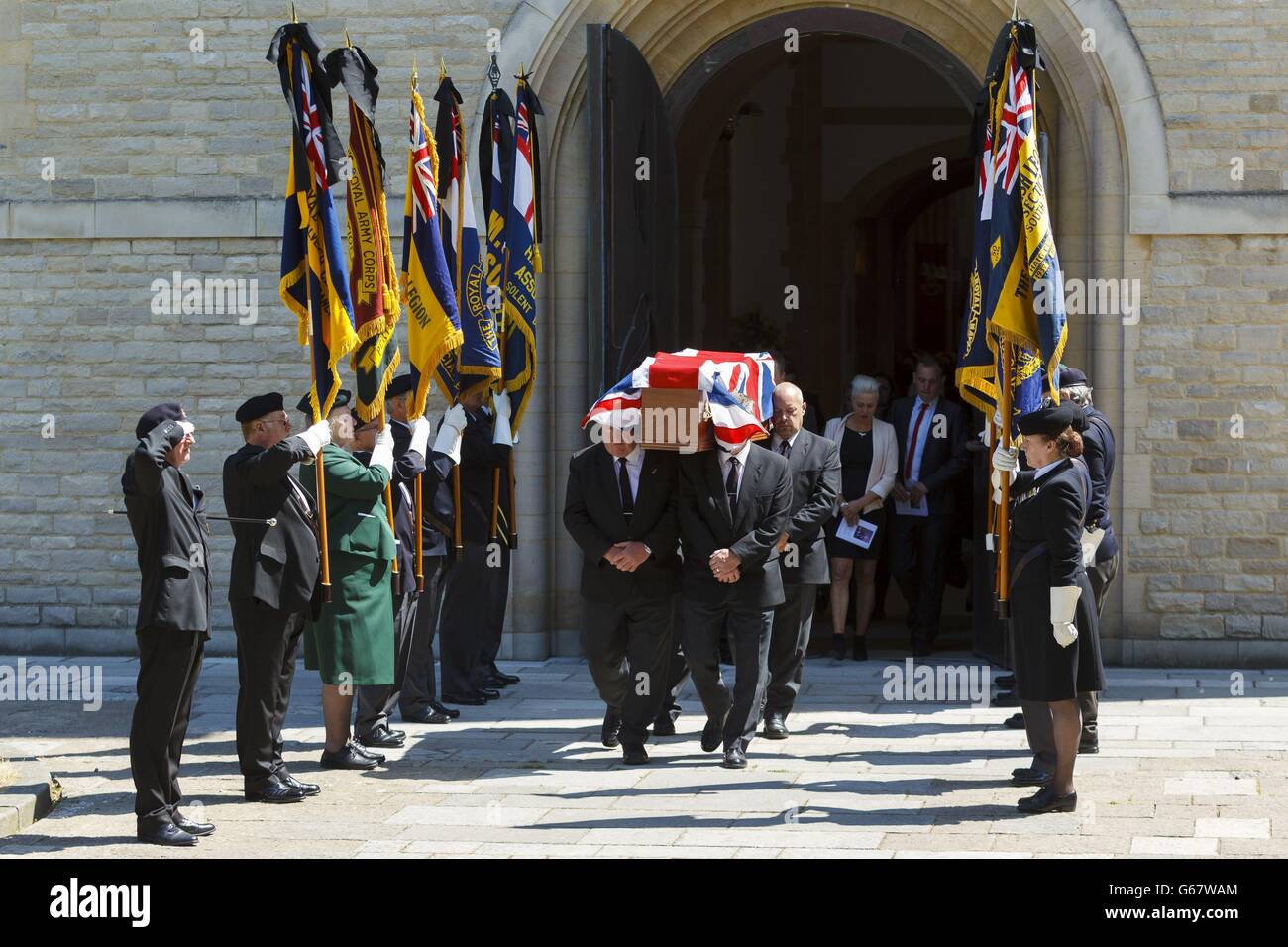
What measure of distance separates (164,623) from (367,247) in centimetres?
271

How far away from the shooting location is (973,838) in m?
7.32

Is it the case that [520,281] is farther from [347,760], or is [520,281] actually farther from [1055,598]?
[1055,598]

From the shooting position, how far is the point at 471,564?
1066 cm

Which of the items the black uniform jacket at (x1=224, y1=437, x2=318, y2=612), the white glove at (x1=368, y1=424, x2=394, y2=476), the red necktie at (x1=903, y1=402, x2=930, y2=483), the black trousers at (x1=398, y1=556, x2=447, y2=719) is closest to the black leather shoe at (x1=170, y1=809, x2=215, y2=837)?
the black uniform jacket at (x1=224, y1=437, x2=318, y2=612)

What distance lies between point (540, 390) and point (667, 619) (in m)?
3.56

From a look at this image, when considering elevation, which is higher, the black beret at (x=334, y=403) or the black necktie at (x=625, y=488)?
the black beret at (x=334, y=403)

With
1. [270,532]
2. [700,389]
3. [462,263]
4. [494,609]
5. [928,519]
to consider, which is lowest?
[494,609]

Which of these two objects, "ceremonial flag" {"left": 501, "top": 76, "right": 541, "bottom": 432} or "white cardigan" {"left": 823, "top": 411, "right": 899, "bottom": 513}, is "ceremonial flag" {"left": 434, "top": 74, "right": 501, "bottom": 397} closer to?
"ceremonial flag" {"left": 501, "top": 76, "right": 541, "bottom": 432}

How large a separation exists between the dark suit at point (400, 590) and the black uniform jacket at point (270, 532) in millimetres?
972

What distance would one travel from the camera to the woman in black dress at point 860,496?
39.9ft

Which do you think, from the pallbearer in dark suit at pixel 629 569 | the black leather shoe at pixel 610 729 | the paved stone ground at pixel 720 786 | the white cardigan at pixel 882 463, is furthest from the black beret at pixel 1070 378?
the black leather shoe at pixel 610 729

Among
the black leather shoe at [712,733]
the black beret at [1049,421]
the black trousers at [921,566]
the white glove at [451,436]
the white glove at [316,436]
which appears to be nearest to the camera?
the black beret at [1049,421]

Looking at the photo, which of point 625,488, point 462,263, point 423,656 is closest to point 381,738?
point 423,656

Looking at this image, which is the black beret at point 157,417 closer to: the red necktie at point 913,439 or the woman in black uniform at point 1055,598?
the woman in black uniform at point 1055,598
